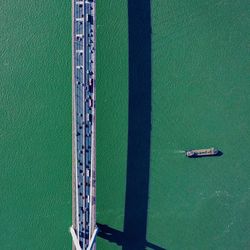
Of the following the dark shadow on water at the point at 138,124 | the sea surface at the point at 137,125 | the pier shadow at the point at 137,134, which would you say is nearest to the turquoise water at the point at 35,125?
the sea surface at the point at 137,125

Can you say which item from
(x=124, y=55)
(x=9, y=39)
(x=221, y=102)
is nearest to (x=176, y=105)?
(x=221, y=102)

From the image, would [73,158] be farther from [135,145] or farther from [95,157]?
[135,145]

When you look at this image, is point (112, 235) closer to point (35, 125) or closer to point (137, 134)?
point (137, 134)

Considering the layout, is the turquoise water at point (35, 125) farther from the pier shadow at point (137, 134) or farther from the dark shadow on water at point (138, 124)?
the dark shadow on water at point (138, 124)

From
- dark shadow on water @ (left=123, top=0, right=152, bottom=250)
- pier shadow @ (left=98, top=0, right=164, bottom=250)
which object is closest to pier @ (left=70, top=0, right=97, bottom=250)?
pier shadow @ (left=98, top=0, right=164, bottom=250)

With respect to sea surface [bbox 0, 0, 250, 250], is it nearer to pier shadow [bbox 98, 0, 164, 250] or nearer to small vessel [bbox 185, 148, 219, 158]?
pier shadow [bbox 98, 0, 164, 250]

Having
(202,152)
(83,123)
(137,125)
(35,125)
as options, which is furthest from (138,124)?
(35,125)
